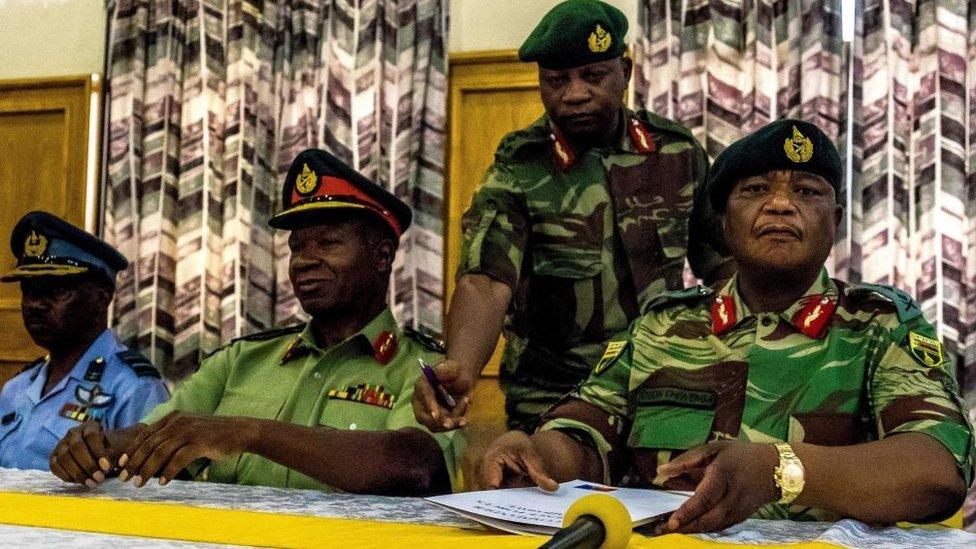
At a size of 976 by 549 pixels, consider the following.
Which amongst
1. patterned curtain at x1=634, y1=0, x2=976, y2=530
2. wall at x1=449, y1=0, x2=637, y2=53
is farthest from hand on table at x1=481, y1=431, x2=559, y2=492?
wall at x1=449, y1=0, x2=637, y2=53

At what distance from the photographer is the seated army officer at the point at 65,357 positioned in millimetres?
2811

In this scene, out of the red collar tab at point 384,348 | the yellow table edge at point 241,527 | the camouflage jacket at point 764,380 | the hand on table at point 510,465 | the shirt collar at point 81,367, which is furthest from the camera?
the shirt collar at point 81,367

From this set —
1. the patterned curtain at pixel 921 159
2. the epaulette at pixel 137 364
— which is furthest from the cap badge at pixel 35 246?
the patterned curtain at pixel 921 159

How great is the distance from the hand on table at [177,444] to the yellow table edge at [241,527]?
0.62 feet

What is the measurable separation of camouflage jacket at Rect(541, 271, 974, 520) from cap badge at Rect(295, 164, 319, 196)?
0.86 meters

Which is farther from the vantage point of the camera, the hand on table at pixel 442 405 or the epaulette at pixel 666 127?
the epaulette at pixel 666 127

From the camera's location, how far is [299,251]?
93.7 inches

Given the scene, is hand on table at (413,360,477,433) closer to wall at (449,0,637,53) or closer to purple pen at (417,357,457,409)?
purple pen at (417,357,457,409)

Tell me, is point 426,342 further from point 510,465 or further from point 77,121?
point 77,121

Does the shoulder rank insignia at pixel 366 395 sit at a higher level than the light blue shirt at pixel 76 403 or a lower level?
higher

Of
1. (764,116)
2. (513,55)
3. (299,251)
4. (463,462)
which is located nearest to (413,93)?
(513,55)

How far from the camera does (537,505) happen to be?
129 centimetres

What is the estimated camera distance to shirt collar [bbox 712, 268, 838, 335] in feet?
5.66

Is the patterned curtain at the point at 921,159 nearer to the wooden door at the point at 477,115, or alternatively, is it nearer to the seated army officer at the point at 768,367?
the wooden door at the point at 477,115
